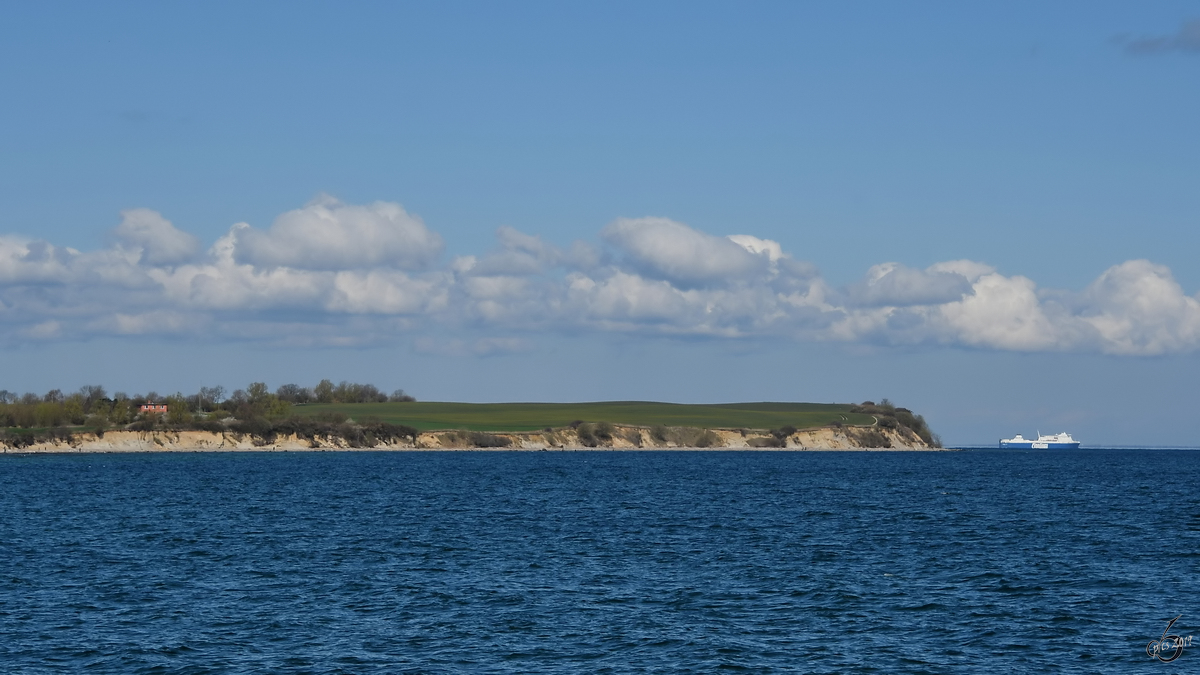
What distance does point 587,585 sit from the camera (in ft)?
147

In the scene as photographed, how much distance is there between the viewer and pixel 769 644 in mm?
34188

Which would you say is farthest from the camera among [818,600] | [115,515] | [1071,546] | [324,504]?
[324,504]

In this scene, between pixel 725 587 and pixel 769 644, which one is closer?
pixel 769 644

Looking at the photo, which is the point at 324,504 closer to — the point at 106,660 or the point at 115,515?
the point at 115,515

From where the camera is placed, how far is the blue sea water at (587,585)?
32.6m

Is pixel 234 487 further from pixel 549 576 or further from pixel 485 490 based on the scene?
pixel 549 576

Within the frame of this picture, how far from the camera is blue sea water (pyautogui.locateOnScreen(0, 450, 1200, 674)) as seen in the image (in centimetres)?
3262

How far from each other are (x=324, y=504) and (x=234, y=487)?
24548 millimetres

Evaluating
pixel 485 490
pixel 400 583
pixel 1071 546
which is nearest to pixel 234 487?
pixel 485 490

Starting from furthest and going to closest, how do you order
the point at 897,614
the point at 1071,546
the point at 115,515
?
the point at 115,515 → the point at 1071,546 → the point at 897,614

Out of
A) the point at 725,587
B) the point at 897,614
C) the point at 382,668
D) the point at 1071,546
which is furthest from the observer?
the point at 1071,546

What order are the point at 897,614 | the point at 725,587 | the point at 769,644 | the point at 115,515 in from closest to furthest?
1. the point at 769,644
2. the point at 897,614
3. the point at 725,587
4. the point at 115,515

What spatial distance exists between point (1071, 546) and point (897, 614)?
24.8 metres

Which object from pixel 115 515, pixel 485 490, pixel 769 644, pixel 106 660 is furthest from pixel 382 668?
pixel 485 490
